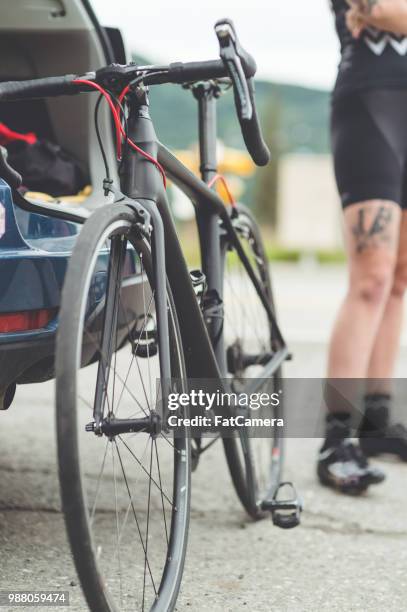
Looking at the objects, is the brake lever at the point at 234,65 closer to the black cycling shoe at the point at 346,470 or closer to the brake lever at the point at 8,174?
the brake lever at the point at 8,174

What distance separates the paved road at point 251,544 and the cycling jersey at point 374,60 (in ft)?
4.67

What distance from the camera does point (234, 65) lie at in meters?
1.91

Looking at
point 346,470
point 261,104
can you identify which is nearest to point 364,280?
point 346,470

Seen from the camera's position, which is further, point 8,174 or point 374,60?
point 374,60

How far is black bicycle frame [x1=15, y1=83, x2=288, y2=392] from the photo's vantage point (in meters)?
2.01

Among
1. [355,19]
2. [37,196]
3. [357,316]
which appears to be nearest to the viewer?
[37,196]

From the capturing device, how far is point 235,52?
194cm

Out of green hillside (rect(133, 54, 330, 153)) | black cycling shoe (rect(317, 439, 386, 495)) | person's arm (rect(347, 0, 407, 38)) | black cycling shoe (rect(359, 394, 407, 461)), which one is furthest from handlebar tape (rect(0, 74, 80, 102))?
green hillside (rect(133, 54, 330, 153))

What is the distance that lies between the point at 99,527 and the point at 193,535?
0.28m

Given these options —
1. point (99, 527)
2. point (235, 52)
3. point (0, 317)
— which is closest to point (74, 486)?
point (0, 317)

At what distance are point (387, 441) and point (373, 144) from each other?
1.15 metres

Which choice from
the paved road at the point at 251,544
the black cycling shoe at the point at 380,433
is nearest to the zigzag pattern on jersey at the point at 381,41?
the black cycling shoe at the point at 380,433

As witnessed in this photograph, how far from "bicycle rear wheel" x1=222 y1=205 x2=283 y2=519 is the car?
1.53 feet

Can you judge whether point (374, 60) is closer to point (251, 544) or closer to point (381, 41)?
point (381, 41)
